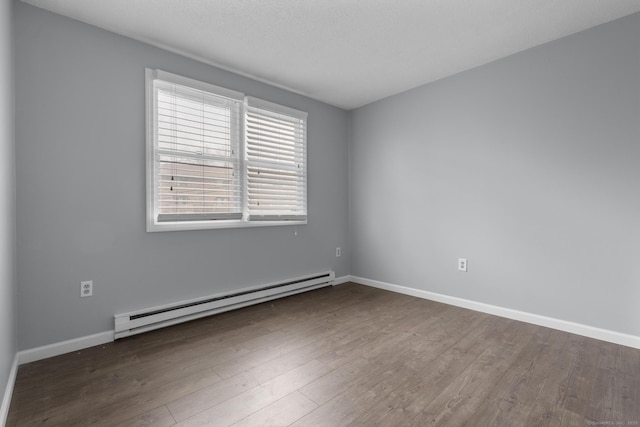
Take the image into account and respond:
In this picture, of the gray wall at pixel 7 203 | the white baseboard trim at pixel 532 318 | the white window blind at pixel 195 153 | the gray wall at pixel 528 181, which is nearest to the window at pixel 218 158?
the white window blind at pixel 195 153

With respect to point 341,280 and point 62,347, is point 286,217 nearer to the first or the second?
point 341,280

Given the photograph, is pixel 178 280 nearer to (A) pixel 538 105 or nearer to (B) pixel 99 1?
(B) pixel 99 1

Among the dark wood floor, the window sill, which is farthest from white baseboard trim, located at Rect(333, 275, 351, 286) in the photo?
the dark wood floor

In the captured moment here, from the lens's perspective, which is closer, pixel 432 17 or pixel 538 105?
pixel 432 17

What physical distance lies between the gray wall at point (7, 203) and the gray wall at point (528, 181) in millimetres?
3535

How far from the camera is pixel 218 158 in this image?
3053 mm

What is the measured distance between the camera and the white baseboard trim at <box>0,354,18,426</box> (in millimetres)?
1460

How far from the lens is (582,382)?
1829 millimetres

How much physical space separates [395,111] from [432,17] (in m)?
1.57

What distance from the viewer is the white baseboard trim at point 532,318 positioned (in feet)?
7.64

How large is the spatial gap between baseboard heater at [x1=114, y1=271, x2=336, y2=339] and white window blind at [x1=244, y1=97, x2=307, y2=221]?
0.81 m

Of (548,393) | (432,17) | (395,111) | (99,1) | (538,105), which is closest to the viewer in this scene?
(548,393)

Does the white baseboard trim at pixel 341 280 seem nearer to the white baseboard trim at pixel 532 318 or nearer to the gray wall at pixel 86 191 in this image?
the white baseboard trim at pixel 532 318

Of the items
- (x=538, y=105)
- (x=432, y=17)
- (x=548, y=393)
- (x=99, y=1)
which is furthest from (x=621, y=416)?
(x=99, y=1)
